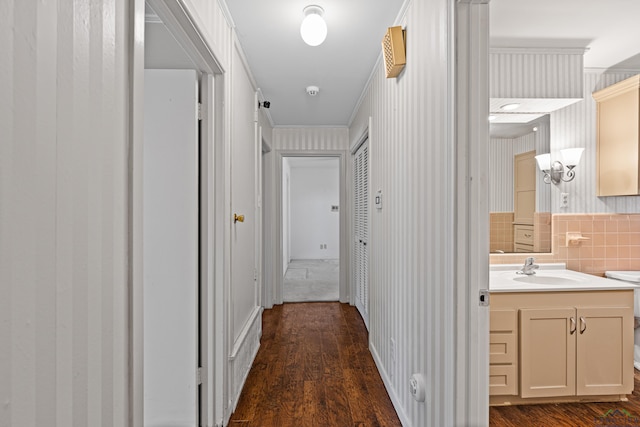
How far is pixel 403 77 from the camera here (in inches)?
78.7

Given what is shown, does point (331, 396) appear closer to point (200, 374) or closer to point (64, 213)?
point (200, 374)

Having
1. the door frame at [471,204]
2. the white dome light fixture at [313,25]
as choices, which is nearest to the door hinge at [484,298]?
the door frame at [471,204]

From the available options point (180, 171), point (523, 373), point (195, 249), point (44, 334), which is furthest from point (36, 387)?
point (523, 373)

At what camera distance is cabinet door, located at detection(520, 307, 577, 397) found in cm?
Result: 209

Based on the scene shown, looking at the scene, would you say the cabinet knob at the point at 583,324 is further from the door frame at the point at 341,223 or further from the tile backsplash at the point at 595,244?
the door frame at the point at 341,223

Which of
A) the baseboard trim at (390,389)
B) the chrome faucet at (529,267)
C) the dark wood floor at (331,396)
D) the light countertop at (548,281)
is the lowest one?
the dark wood floor at (331,396)

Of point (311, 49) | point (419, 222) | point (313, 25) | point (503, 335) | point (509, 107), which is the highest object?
point (311, 49)

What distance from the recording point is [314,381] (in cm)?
248

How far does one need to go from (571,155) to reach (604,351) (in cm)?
140

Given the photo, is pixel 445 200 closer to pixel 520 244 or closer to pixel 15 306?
pixel 15 306

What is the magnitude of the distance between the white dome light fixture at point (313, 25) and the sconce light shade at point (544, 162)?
1.92 metres

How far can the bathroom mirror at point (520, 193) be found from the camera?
8.57 ft

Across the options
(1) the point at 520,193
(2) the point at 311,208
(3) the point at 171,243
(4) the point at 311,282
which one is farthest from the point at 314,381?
(2) the point at 311,208

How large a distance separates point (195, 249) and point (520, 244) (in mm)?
2357
